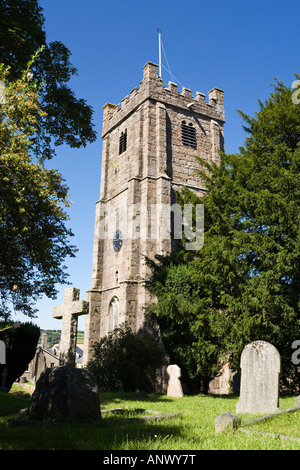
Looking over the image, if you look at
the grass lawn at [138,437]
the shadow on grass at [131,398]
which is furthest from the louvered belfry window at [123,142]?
the grass lawn at [138,437]

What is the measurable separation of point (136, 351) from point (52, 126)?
8841 millimetres

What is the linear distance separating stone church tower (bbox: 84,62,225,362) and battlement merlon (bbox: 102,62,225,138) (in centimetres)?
7

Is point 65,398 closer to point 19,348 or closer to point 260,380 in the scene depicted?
point 260,380

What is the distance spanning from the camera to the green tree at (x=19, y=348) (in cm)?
2002

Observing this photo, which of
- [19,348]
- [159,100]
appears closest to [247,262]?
[19,348]

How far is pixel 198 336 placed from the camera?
14094 millimetres

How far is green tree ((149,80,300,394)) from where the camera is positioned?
12578mm

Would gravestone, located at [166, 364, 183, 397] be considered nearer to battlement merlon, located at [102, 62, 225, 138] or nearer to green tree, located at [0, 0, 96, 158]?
green tree, located at [0, 0, 96, 158]

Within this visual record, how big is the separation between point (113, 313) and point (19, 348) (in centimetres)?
550

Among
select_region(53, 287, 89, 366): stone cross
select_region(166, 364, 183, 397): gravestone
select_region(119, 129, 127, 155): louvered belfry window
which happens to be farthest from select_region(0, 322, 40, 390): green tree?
select_region(119, 129, 127, 155): louvered belfry window

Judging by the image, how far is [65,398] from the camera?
6324 mm

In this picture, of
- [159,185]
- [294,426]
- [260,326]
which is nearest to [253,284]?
[260,326]

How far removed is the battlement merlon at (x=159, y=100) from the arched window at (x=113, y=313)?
41.4ft
